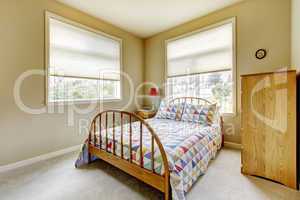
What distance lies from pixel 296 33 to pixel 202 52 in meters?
1.51

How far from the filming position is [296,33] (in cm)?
213

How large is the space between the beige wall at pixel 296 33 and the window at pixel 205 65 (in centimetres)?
84

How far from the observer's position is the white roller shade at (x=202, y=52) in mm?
3006

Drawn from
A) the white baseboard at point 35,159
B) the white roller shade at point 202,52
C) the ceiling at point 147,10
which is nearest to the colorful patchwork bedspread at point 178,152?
the white baseboard at point 35,159

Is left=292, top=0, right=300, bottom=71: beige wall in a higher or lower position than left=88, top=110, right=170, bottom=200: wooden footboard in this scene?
higher

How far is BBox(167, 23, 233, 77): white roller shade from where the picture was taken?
3006 mm

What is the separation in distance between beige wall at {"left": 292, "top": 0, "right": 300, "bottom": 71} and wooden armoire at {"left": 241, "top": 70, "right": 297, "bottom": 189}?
0.61 m

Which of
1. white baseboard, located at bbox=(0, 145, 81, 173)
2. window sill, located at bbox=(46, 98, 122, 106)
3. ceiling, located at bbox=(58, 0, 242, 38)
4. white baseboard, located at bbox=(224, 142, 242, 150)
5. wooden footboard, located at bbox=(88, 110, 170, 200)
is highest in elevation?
ceiling, located at bbox=(58, 0, 242, 38)

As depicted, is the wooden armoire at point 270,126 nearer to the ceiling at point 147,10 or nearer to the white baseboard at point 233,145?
the white baseboard at point 233,145

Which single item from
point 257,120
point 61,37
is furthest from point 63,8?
point 257,120

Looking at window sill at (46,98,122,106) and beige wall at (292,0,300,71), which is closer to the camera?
beige wall at (292,0,300,71)

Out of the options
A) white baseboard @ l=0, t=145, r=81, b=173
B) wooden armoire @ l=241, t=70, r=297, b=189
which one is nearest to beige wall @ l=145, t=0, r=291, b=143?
wooden armoire @ l=241, t=70, r=297, b=189

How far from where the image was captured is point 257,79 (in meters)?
1.89

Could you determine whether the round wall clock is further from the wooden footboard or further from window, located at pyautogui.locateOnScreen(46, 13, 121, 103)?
window, located at pyautogui.locateOnScreen(46, 13, 121, 103)
